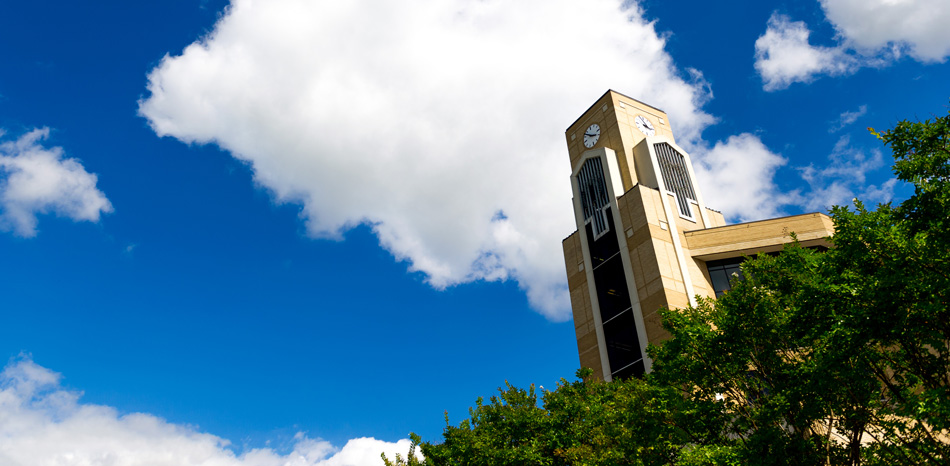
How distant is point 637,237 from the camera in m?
46.2

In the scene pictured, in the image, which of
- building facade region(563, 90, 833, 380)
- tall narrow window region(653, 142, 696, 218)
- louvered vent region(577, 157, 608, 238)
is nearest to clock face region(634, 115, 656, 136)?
building facade region(563, 90, 833, 380)

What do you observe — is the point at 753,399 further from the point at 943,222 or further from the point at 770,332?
the point at 943,222

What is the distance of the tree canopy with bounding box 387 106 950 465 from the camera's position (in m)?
12.8

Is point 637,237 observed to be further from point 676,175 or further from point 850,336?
point 850,336

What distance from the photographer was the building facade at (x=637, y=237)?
144ft

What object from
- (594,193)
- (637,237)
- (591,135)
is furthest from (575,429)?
(591,135)

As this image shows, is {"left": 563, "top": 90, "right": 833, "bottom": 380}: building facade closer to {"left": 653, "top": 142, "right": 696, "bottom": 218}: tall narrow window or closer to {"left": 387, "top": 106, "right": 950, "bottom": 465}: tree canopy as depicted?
{"left": 653, "top": 142, "right": 696, "bottom": 218}: tall narrow window

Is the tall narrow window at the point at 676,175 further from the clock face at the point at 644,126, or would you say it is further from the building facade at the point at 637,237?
the clock face at the point at 644,126

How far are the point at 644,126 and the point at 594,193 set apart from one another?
8.70 m

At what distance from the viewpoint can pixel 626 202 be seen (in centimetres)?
4866

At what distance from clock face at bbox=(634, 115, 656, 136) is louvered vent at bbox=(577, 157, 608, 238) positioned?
18.7 feet

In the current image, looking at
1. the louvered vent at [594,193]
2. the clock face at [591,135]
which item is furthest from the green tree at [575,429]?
the clock face at [591,135]

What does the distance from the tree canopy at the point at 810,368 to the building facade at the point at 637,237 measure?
1993 cm

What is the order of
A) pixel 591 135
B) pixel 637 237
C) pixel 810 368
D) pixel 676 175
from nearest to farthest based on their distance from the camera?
1. pixel 810 368
2. pixel 637 237
3. pixel 676 175
4. pixel 591 135
